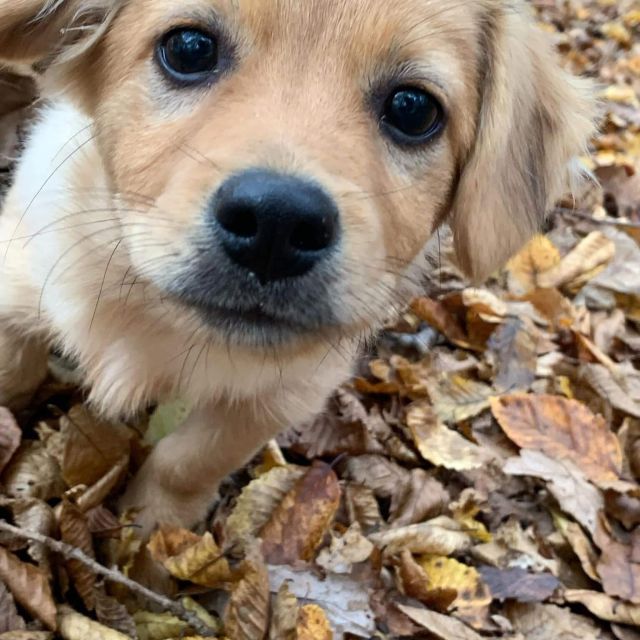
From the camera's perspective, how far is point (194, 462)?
2377mm

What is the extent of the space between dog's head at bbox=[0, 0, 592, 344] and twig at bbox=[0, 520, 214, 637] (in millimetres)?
689

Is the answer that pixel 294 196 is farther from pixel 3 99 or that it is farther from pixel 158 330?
pixel 3 99

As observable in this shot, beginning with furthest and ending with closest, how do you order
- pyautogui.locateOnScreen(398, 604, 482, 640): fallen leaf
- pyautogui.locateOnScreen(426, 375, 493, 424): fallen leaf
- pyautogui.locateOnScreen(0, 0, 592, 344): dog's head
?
pyautogui.locateOnScreen(426, 375, 493, 424): fallen leaf < pyautogui.locateOnScreen(398, 604, 482, 640): fallen leaf < pyautogui.locateOnScreen(0, 0, 592, 344): dog's head

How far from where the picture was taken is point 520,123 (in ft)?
7.68

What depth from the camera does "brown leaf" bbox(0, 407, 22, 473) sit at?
2262 mm

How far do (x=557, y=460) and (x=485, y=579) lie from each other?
58 centimetres

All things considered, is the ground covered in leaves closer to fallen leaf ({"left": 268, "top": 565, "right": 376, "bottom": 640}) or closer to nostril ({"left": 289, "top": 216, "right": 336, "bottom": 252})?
fallen leaf ({"left": 268, "top": 565, "right": 376, "bottom": 640})

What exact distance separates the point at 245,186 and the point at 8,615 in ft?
3.79

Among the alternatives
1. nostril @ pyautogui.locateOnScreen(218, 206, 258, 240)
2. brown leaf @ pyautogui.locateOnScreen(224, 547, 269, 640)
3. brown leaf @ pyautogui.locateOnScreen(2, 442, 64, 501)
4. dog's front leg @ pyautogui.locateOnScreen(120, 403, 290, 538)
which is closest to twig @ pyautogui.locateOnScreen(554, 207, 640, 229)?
dog's front leg @ pyautogui.locateOnScreen(120, 403, 290, 538)

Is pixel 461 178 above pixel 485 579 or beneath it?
above

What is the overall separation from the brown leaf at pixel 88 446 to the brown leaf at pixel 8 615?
1.45 feet

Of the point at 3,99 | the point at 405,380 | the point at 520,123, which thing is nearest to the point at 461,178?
the point at 520,123

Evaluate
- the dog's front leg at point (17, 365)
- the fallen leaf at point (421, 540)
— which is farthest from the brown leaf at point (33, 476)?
the fallen leaf at point (421, 540)

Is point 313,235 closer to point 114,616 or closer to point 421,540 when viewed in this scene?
point 114,616
